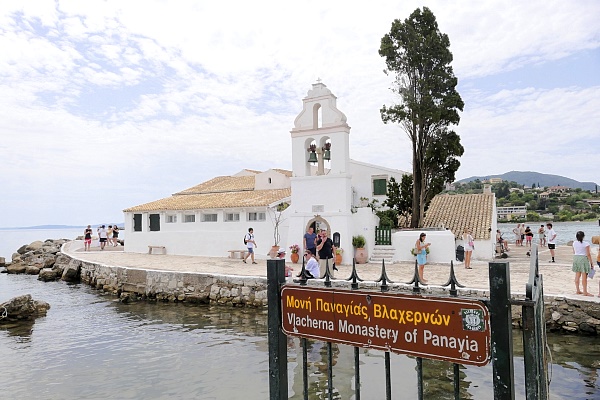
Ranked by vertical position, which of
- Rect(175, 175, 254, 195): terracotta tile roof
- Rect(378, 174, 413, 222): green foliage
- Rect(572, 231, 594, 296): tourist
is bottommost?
Rect(572, 231, 594, 296): tourist

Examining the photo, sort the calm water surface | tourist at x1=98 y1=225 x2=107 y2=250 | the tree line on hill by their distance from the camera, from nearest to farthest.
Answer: the calm water surface
tourist at x1=98 y1=225 x2=107 y2=250
the tree line on hill

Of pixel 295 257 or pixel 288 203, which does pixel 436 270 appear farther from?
pixel 288 203

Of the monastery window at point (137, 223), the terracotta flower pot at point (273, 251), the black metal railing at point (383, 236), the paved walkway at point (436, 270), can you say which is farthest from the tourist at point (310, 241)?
the monastery window at point (137, 223)

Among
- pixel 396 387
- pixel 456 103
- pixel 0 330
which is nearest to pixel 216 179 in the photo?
pixel 456 103

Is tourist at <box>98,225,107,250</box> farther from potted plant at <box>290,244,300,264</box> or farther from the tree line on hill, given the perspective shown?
the tree line on hill

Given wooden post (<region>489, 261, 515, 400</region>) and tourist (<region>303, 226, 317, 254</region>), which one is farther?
tourist (<region>303, 226, 317, 254</region>)

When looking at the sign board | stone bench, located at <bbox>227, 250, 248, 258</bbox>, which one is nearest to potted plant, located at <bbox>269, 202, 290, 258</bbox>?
stone bench, located at <bbox>227, 250, 248, 258</bbox>

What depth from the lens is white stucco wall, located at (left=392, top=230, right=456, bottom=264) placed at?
62.3 ft

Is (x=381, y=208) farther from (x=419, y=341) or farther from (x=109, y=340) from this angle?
(x=419, y=341)

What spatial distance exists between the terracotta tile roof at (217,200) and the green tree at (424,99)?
7.36 m

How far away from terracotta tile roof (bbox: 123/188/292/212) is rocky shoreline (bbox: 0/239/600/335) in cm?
587

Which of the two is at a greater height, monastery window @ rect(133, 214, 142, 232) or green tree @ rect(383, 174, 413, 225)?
green tree @ rect(383, 174, 413, 225)

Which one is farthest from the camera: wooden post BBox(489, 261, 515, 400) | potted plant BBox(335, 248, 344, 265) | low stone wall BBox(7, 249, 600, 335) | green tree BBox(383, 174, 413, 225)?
green tree BBox(383, 174, 413, 225)

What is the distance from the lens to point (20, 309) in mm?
14570
